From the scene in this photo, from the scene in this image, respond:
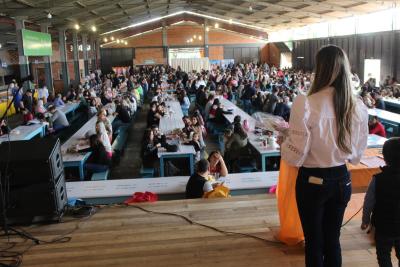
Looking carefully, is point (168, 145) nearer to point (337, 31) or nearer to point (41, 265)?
point (41, 265)

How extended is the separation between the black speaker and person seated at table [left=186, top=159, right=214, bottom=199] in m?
1.27

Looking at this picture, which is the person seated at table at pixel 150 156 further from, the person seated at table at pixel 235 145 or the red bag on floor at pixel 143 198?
the red bag on floor at pixel 143 198

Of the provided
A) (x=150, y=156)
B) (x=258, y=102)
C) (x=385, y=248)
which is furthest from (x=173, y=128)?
(x=385, y=248)

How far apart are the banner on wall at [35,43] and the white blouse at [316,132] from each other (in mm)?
11406

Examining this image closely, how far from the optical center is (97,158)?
6.16 meters

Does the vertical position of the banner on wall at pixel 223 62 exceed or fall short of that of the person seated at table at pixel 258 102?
it exceeds it

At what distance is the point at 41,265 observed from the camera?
8.55 feet

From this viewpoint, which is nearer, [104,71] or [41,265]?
[41,265]

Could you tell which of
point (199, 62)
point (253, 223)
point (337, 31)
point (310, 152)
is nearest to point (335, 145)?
point (310, 152)

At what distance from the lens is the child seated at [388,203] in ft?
7.07

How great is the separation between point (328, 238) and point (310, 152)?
18.9 inches

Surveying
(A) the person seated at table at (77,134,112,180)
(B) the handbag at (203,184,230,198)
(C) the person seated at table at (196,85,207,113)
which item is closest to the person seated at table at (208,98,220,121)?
(C) the person seated at table at (196,85,207,113)

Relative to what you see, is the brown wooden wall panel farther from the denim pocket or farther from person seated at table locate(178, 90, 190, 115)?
the denim pocket

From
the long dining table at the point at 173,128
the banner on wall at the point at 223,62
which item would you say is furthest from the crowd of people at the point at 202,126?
the banner on wall at the point at 223,62
